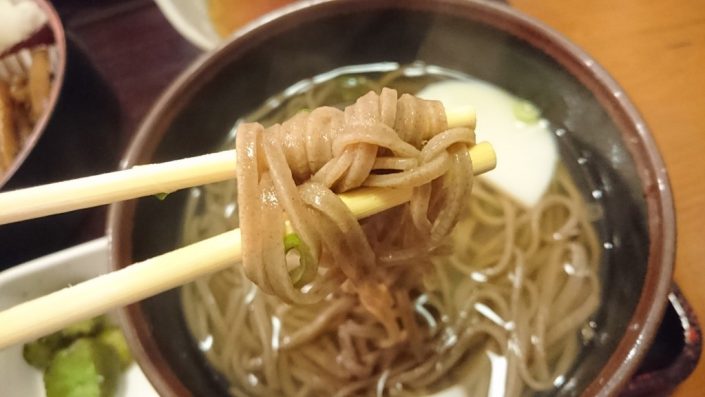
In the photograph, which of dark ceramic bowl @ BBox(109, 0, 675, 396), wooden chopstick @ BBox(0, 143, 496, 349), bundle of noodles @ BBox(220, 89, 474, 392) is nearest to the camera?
wooden chopstick @ BBox(0, 143, 496, 349)

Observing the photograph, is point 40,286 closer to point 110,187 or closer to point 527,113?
point 110,187

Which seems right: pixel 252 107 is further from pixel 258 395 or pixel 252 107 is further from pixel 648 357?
pixel 648 357

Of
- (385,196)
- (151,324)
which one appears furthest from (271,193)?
(151,324)

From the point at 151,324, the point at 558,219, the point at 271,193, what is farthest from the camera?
the point at 558,219

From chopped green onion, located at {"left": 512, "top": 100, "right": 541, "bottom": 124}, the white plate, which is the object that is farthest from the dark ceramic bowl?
the white plate

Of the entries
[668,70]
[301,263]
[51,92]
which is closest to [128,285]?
[301,263]

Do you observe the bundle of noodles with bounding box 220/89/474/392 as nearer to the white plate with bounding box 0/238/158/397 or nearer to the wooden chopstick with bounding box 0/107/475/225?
the wooden chopstick with bounding box 0/107/475/225

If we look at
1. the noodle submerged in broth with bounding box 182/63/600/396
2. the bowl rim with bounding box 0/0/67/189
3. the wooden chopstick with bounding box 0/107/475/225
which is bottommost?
the noodle submerged in broth with bounding box 182/63/600/396
